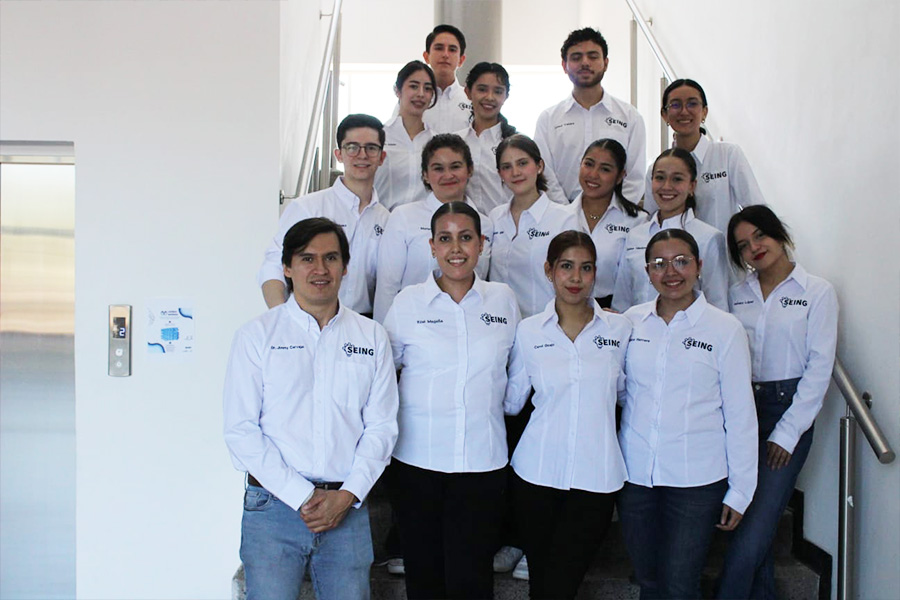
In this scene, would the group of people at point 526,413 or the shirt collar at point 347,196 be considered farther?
the shirt collar at point 347,196

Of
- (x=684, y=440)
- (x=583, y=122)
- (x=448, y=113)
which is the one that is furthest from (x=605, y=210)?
(x=448, y=113)

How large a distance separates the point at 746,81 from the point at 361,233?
7.75 feet

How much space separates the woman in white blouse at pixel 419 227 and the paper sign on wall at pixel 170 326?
2.94 ft

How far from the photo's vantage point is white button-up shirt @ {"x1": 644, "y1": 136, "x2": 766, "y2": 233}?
11.5ft

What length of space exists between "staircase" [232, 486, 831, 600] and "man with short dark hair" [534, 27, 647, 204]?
64.7 inches

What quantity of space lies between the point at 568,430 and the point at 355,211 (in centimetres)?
127

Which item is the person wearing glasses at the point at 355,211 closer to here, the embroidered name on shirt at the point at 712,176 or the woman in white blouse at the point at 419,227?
the woman in white blouse at the point at 419,227

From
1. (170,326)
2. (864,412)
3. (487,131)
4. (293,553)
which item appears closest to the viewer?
(293,553)

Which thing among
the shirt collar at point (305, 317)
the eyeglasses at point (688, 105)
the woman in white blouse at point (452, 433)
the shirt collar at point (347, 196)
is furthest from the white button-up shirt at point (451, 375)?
the eyeglasses at point (688, 105)

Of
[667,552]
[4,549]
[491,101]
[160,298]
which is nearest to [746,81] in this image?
[491,101]

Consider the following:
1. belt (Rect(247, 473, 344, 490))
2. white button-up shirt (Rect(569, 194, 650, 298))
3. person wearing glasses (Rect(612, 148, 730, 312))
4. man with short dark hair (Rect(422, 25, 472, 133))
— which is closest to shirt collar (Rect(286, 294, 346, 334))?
belt (Rect(247, 473, 344, 490))

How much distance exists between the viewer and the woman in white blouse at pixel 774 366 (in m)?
2.76

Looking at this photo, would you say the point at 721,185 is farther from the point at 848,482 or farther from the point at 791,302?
the point at 848,482

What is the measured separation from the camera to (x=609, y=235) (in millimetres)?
3305
